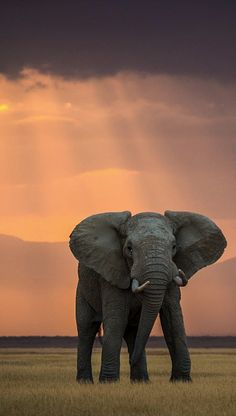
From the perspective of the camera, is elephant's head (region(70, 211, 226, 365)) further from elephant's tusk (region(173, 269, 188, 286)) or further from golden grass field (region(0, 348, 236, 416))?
golden grass field (region(0, 348, 236, 416))

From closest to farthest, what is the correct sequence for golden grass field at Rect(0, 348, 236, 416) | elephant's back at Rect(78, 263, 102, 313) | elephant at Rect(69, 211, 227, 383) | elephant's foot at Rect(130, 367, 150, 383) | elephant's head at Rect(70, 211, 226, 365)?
golden grass field at Rect(0, 348, 236, 416) < elephant's head at Rect(70, 211, 226, 365) < elephant at Rect(69, 211, 227, 383) < elephant's foot at Rect(130, 367, 150, 383) < elephant's back at Rect(78, 263, 102, 313)

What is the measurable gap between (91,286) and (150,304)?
4.04m

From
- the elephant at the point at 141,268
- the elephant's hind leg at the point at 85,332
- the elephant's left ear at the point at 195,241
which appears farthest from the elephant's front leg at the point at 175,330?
the elephant's hind leg at the point at 85,332

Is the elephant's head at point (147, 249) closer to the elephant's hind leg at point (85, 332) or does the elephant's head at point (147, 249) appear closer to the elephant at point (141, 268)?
the elephant at point (141, 268)

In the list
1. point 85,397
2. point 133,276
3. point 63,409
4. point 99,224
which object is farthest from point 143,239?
point 63,409

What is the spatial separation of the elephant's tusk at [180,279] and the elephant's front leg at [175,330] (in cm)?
31

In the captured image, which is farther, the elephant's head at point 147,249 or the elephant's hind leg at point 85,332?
the elephant's hind leg at point 85,332

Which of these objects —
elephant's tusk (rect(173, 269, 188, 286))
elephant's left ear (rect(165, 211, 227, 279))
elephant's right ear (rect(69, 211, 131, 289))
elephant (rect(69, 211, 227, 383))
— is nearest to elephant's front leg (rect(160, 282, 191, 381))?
elephant (rect(69, 211, 227, 383))

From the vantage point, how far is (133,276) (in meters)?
22.5

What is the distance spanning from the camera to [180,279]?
22781 mm

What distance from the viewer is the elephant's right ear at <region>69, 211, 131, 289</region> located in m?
23.8

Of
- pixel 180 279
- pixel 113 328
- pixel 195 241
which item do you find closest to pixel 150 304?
pixel 180 279

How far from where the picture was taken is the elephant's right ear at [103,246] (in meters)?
23.8

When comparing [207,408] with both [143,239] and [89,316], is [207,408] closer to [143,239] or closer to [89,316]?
[143,239]
